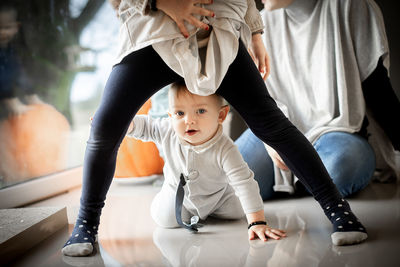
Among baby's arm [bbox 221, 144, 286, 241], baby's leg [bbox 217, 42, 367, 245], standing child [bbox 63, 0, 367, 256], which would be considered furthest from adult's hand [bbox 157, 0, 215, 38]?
baby's arm [bbox 221, 144, 286, 241]

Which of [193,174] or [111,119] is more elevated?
[111,119]

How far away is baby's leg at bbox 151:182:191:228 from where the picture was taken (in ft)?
3.99

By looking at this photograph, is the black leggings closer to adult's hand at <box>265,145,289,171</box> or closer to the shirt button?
the shirt button

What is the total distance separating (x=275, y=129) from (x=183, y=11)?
0.37 meters

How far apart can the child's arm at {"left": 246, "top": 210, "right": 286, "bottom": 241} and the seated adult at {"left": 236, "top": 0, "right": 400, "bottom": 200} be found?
41 cm

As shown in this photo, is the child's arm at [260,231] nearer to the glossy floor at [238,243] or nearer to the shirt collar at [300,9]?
the glossy floor at [238,243]

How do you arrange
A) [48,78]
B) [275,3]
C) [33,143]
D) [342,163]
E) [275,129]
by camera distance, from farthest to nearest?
[48,78]
[33,143]
[275,3]
[342,163]
[275,129]

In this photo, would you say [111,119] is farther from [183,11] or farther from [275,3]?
[275,3]

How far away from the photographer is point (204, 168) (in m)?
1.17

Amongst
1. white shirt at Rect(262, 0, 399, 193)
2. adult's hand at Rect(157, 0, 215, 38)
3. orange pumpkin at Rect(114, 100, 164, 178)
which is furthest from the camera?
orange pumpkin at Rect(114, 100, 164, 178)

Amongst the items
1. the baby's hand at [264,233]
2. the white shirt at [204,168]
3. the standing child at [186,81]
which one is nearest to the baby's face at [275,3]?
the standing child at [186,81]

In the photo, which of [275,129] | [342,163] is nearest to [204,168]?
[275,129]

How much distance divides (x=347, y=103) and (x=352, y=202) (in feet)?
1.25

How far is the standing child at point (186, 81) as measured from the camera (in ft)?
3.05
